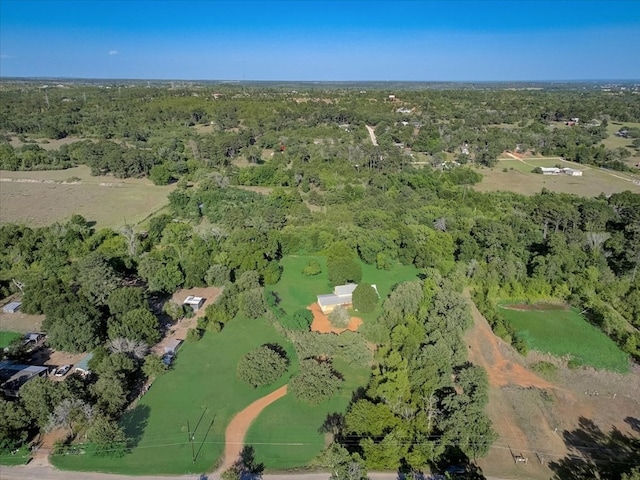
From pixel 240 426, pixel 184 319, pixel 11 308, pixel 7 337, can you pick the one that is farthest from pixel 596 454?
pixel 11 308

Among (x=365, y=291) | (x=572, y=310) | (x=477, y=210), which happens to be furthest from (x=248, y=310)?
(x=477, y=210)

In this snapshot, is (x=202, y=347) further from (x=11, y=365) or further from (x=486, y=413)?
(x=486, y=413)

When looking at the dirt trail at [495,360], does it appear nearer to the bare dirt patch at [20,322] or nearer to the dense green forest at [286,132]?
the bare dirt patch at [20,322]

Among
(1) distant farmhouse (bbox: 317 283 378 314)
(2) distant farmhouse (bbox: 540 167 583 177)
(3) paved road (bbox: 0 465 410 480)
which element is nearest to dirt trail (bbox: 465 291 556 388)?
(1) distant farmhouse (bbox: 317 283 378 314)

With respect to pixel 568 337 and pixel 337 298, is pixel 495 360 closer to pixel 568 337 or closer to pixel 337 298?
pixel 568 337

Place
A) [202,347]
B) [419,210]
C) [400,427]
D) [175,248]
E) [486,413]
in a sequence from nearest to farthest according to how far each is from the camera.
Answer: [400,427] → [486,413] → [202,347] → [175,248] → [419,210]

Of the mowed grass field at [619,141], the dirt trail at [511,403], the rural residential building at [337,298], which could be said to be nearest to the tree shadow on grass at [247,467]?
the dirt trail at [511,403]
